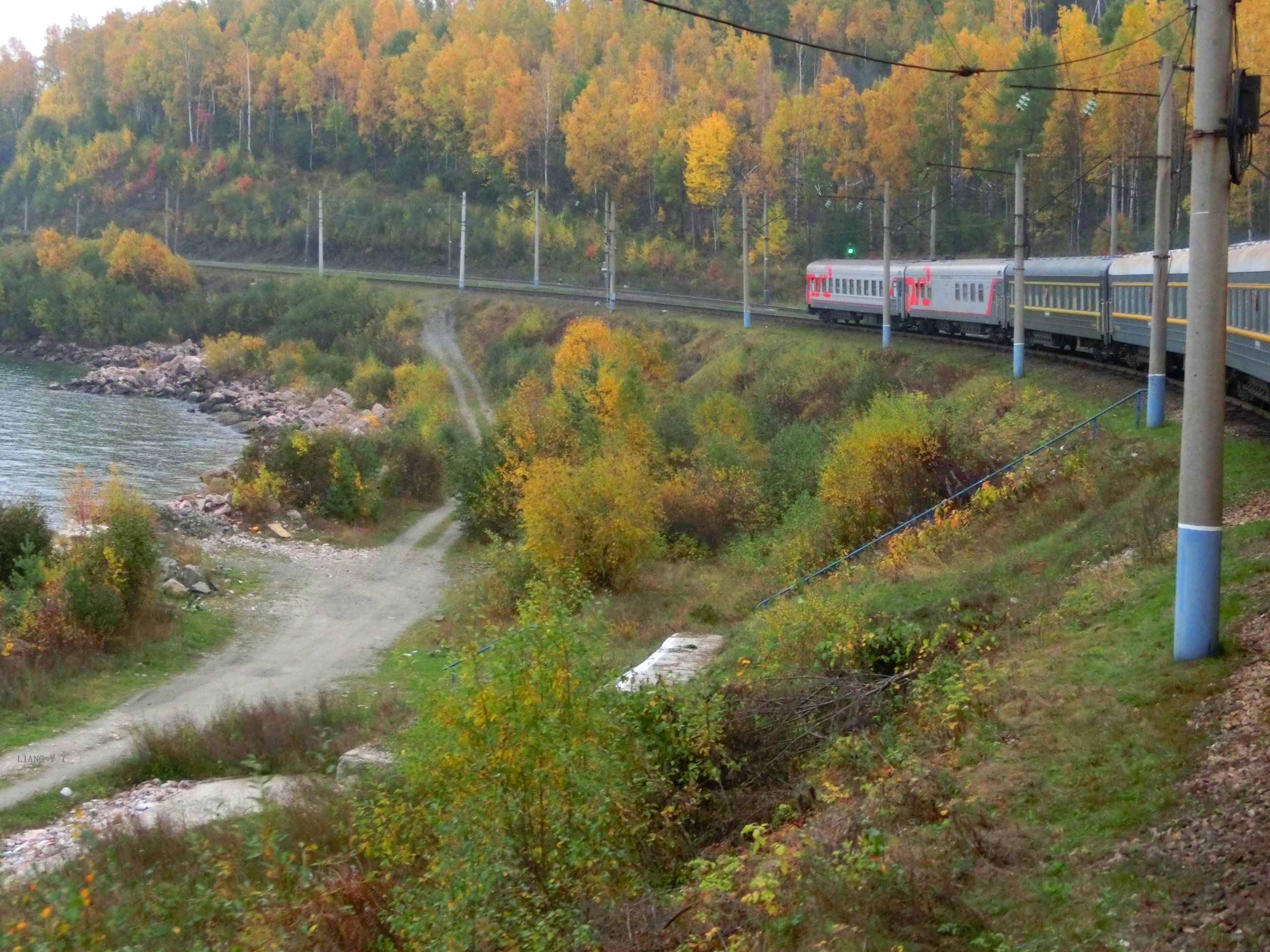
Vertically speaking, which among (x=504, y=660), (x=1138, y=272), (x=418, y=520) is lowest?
(x=418, y=520)

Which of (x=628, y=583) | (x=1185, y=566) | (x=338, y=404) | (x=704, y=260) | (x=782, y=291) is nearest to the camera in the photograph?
(x=1185, y=566)

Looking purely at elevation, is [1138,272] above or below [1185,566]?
above

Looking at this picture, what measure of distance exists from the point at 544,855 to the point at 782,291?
231 ft

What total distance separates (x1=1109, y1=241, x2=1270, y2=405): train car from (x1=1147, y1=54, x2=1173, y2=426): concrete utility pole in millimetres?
521

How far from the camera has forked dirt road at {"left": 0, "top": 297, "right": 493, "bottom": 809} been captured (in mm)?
19172

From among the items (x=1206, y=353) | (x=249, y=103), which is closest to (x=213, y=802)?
(x=1206, y=353)

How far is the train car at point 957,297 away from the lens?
3950 centimetres

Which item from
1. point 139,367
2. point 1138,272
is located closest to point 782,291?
point 139,367

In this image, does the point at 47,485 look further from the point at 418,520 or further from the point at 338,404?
the point at 338,404

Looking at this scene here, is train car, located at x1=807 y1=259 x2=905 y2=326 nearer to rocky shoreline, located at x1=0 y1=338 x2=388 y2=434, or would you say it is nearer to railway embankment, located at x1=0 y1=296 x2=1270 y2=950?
rocky shoreline, located at x1=0 y1=338 x2=388 y2=434

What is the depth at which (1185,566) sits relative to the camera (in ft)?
33.6

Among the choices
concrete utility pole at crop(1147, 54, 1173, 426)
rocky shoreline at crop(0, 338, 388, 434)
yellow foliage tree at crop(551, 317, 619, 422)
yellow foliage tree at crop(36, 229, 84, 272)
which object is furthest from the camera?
yellow foliage tree at crop(36, 229, 84, 272)

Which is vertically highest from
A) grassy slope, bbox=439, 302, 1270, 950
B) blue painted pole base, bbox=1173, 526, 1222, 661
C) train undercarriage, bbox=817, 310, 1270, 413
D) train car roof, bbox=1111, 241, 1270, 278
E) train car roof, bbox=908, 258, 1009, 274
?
train car roof, bbox=908, 258, 1009, 274

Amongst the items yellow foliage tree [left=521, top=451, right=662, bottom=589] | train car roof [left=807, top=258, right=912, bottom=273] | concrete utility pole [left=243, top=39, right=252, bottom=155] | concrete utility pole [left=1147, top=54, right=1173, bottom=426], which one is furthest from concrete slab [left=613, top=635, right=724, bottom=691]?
concrete utility pole [left=243, top=39, right=252, bottom=155]
